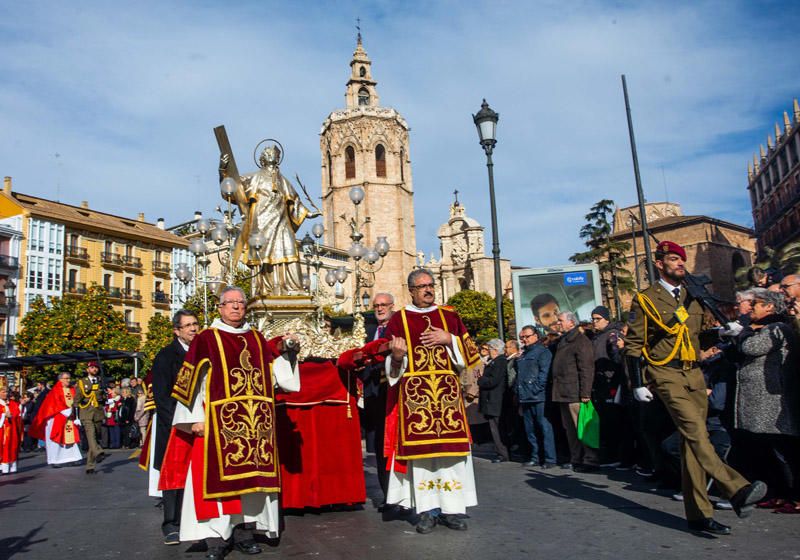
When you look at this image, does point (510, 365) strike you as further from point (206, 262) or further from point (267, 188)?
point (206, 262)

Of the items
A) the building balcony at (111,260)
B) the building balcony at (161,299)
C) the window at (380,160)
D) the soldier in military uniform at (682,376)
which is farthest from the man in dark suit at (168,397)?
the window at (380,160)

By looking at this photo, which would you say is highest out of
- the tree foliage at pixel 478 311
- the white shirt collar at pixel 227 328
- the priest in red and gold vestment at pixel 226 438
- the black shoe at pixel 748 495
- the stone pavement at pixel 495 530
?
the tree foliage at pixel 478 311

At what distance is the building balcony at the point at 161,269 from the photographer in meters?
57.6

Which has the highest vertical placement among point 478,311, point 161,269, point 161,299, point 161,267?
point 161,267

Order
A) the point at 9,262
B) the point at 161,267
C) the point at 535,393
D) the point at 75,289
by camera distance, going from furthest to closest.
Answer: the point at 161,267
the point at 75,289
the point at 9,262
the point at 535,393

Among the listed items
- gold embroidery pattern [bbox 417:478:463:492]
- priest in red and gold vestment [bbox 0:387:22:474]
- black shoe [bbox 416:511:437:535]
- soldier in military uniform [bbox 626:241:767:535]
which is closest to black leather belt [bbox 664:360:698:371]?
soldier in military uniform [bbox 626:241:767:535]

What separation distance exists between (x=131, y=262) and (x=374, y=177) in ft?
121

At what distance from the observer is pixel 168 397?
6.07 metres

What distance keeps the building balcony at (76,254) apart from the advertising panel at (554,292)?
147 feet

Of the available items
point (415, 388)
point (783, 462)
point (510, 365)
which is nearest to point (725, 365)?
point (783, 462)

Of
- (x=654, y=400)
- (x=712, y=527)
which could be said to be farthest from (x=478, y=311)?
(x=712, y=527)

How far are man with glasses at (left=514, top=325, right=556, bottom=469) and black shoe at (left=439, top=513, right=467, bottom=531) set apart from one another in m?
4.11

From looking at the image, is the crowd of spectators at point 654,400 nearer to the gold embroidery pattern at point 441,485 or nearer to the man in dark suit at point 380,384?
the gold embroidery pattern at point 441,485

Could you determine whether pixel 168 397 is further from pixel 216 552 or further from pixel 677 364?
pixel 677 364
